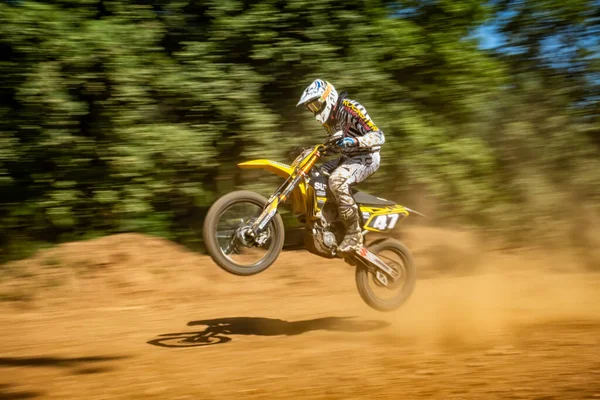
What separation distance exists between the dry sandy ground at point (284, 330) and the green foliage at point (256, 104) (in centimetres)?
83

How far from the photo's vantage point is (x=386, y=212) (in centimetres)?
801

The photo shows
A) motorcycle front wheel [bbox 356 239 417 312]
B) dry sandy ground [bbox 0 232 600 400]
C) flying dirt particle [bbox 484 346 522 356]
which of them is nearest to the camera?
dry sandy ground [bbox 0 232 600 400]

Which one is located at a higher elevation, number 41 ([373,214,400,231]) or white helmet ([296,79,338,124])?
white helmet ([296,79,338,124])

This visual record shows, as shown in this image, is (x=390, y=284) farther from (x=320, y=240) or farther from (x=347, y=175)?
(x=347, y=175)

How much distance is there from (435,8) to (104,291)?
23.8ft

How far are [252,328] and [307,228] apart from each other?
5.24 ft

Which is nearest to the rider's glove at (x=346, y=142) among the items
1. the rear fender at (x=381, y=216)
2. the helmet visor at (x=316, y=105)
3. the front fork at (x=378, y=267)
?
the helmet visor at (x=316, y=105)

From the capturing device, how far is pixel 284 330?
834 cm

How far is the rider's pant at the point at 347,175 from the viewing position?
7594 millimetres

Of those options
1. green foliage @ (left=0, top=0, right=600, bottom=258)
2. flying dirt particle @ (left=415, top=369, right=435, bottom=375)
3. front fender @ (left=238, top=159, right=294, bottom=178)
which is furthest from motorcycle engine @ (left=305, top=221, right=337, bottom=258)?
green foliage @ (left=0, top=0, right=600, bottom=258)

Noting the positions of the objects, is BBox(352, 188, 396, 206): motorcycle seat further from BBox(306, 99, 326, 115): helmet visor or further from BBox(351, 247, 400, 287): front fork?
BBox(306, 99, 326, 115): helmet visor

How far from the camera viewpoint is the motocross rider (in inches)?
298

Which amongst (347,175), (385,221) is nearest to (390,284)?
(385,221)

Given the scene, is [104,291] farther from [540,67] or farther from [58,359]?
[540,67]
